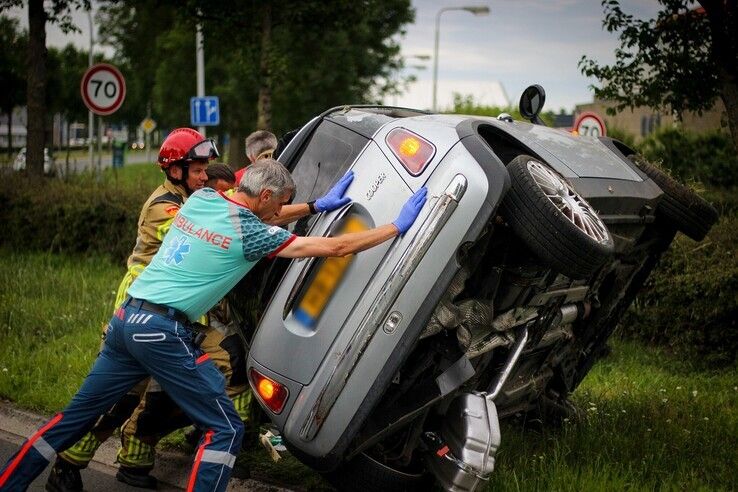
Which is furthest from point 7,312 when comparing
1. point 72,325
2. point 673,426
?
point 673,426

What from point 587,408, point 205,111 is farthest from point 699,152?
point 587,408

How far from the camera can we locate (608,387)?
7230 millimetres

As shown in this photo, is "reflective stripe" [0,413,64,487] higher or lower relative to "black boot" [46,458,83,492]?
higher

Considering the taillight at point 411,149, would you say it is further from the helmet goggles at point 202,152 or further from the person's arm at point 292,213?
the helmet goggles at point 202,152

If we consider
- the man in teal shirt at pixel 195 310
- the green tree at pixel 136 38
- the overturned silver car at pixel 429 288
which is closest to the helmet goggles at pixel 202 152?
the overturned silver car at pixel 429 288

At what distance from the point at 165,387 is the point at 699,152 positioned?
46.8 ft

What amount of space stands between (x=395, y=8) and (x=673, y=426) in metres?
25.3

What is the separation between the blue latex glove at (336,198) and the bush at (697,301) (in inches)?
169

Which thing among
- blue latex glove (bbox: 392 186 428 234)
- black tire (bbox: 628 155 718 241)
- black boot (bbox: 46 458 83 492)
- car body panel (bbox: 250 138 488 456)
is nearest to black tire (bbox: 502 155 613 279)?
car body panel (bbox: 250 138 488 456)

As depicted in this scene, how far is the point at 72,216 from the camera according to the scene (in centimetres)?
1227

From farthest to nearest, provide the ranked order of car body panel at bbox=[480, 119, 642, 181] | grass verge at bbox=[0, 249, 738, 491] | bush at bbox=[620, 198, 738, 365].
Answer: bush at bbox=[620, 198, 738, 365] → grass verge at bbox=[0, 249, 738, 491] → car body panel at bbox=[480, 119, 642, 181]

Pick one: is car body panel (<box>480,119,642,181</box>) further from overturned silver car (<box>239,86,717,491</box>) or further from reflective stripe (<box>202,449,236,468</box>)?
reflective stripe (<box>202,449,236,468</box>)

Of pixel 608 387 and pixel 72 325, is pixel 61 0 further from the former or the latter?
pixel 608 387

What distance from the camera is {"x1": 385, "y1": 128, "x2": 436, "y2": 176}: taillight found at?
14.3ft
